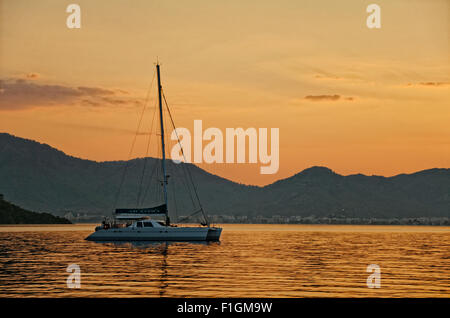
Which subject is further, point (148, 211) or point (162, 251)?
point (148, 211)

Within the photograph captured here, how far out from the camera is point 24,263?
1923 inches

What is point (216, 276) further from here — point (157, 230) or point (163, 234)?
point (163, 234)

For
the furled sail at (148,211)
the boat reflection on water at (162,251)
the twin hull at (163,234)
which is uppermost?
the furled sail at (148,211)

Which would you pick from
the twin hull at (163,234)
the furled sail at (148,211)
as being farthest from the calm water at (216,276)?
the furled sail at (148,211)

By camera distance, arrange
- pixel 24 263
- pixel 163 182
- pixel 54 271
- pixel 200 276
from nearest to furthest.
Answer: pixel 200 276
pixel 54 271
pixel 24 263
pixel 163 182

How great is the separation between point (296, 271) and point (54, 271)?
16869 mm

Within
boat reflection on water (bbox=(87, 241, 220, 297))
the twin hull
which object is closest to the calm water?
boat reflection on water (bbox=(87, 241, 220, 297))

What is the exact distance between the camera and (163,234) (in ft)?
249

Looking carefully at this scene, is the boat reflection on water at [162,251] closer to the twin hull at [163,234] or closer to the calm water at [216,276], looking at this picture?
the calm water at [216,276]

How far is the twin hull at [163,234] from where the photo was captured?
249 ft

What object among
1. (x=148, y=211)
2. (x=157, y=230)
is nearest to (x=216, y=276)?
(x=157, y=230)

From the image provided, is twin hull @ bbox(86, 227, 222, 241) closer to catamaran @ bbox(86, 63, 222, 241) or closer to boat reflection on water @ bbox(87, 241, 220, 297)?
catamaran @ bbox(86, 63, 222, 241)
